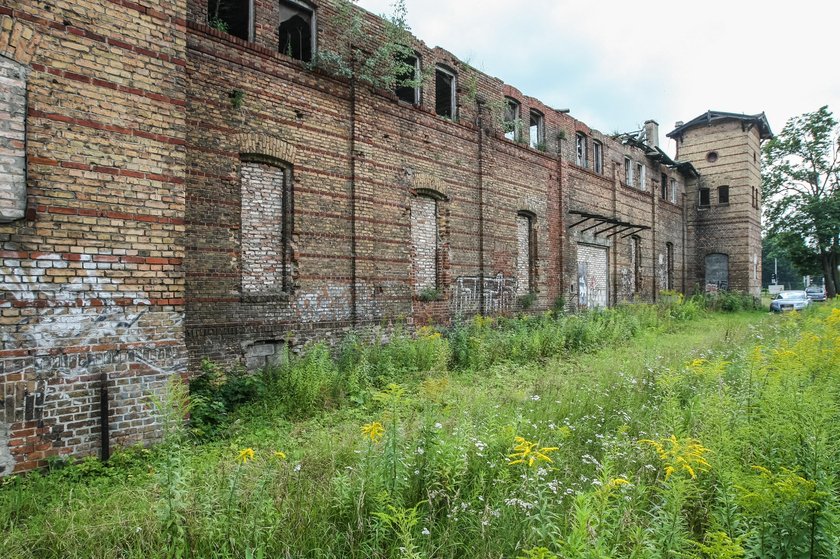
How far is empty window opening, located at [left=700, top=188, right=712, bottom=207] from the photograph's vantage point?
26881mm

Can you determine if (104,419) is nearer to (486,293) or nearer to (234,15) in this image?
(234,15)

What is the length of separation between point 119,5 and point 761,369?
879 cm

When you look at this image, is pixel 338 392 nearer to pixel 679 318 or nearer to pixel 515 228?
pixel 515 228

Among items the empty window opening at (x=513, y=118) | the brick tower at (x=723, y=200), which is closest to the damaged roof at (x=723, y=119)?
the brick tower at (x=723, y=200)

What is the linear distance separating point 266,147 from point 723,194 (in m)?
27.0

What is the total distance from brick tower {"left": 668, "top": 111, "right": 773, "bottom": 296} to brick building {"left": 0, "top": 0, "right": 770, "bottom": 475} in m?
13.5

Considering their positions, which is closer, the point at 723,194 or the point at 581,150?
the point at 581,150

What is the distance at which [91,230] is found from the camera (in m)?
5.22

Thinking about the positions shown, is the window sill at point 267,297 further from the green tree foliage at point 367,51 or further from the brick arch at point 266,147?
the green tree foliage at point 367,51

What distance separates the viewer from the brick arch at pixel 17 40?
469 centimetres

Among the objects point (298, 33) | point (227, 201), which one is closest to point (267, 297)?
point (227, 201)

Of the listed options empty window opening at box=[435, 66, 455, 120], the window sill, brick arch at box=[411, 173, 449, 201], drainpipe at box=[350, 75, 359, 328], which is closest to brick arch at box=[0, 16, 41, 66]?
the window sill

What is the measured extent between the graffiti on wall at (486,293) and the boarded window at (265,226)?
505cm

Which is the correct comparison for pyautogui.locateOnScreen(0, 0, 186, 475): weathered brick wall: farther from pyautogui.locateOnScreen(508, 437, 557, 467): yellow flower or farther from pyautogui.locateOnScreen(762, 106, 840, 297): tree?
pyautogui.locateOnScreen(762, 106, 840, 297): tree
